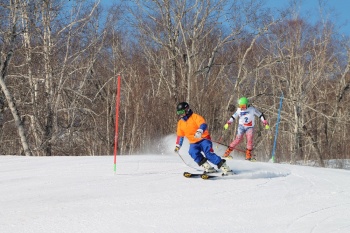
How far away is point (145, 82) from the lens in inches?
561

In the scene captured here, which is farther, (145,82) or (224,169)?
(145,82)

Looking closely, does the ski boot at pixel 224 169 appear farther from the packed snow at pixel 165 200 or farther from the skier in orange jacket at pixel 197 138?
the packed snow at pixel 165 200

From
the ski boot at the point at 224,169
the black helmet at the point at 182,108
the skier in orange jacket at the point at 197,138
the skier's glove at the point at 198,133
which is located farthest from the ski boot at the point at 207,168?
the black helmet at the point at 182,108

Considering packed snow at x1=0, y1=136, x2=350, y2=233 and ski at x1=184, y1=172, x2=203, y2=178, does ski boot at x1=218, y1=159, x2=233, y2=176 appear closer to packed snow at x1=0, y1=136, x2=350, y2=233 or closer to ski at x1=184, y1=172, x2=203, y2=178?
packed snow at x1=0, y1=136, x2=350, y2=233

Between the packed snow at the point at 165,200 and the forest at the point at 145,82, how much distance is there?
1952mm

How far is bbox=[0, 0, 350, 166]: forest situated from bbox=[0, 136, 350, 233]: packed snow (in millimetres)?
1952

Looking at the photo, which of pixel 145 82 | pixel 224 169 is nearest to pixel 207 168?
pixel 224 169

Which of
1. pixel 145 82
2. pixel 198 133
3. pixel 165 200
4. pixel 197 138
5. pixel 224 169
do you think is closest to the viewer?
pixel 165 200

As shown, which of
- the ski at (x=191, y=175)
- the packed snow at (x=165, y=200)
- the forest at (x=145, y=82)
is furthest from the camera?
the forest at (x=145, y=82)

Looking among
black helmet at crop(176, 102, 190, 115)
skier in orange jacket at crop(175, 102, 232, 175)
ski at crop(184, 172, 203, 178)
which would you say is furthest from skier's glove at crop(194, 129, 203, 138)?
ski at crop(184, 172, 203, 178)

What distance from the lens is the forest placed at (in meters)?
13.1

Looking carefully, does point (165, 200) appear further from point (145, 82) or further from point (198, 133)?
point (145, 82)

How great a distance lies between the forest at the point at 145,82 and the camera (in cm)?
1306

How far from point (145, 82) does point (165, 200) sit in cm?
949
